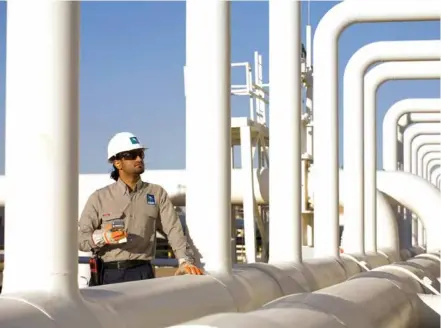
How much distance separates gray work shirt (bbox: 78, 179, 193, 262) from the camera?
5.75 meters

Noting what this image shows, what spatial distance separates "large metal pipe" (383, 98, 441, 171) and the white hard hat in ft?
44.6

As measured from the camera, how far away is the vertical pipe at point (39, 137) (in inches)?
140

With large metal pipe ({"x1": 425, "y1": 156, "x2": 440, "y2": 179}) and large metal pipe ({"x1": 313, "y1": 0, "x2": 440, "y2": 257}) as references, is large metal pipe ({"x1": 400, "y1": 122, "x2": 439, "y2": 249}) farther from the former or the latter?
large metal pipe ({"x1": 313, "y1": 0, "x2": 440, "y2": 257})

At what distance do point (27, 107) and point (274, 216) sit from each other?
4523 mm

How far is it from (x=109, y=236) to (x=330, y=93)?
5580 millimetres

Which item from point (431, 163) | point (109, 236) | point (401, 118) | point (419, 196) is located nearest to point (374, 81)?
point (419, 196)

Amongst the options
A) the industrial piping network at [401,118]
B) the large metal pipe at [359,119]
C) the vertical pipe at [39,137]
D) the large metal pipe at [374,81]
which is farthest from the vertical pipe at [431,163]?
the vertical pipe at [39,137]

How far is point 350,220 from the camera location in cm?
1220

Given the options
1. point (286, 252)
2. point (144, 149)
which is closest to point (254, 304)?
point (144, 149)

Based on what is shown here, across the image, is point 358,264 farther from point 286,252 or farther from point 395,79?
point 395,79

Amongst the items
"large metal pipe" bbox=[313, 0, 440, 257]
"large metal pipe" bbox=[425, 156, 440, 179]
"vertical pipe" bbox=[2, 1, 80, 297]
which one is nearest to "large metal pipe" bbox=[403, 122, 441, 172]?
"large metal pipe" bbox=[425, 156, 440, 179]

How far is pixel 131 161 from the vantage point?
19.3 feet

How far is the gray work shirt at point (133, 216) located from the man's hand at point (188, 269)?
202 millimetres

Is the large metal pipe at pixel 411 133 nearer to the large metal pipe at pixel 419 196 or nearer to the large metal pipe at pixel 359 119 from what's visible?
the large metal pipe at pixel 419 196
